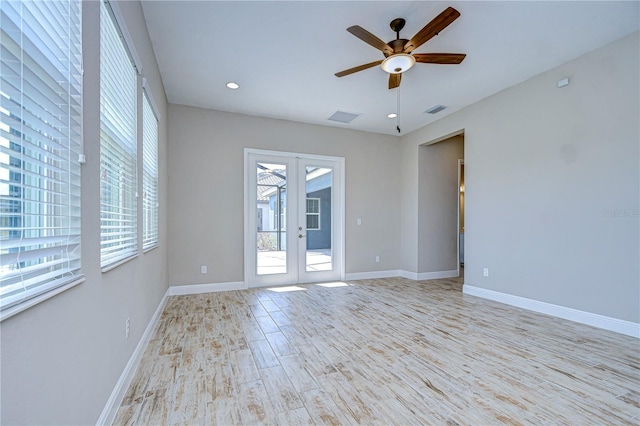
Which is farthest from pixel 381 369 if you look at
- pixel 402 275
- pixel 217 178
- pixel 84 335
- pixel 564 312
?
pixel 402 275

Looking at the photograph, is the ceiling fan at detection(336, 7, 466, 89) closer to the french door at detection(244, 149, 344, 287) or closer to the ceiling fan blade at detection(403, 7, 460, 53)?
the ceiling fan blade at detection(403, 7, 460, 53)

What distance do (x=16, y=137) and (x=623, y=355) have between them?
404 cm

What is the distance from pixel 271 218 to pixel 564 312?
4.20 meters

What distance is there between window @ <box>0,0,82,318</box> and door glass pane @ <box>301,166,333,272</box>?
4171 mm

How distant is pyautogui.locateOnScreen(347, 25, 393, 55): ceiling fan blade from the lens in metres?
2.30

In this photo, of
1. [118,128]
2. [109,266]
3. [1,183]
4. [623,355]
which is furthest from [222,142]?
[623,355]

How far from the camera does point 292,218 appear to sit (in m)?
5.22

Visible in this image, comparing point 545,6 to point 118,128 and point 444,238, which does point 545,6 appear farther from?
point 444,238

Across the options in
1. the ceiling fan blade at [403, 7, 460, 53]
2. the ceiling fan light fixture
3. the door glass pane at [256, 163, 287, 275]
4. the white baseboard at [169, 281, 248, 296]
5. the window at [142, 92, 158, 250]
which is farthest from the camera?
the door glass pane at [256, 163, 287, 275]

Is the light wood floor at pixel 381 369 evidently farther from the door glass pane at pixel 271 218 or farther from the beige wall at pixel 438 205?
the beige wall at pixel 438 205

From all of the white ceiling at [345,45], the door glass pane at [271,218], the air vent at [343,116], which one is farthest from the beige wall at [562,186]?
the door glass pane at [271,218]

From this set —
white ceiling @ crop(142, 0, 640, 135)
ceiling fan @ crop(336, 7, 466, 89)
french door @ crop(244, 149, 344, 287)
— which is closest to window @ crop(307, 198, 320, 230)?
french door @ crop(244, 149, 344, 287)

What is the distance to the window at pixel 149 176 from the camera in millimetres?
2775

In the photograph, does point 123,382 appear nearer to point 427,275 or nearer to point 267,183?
point 267,183
